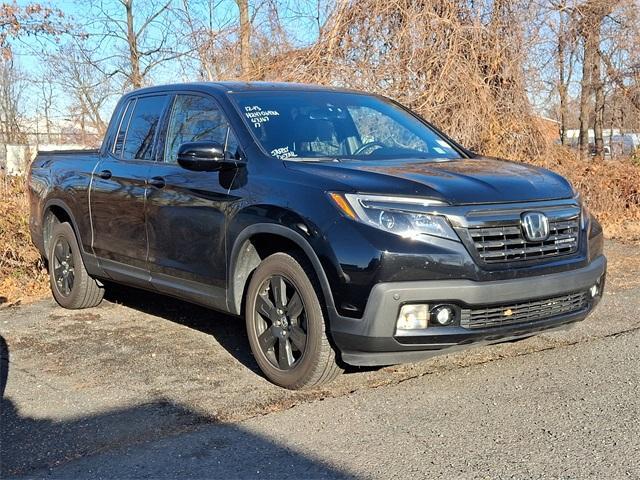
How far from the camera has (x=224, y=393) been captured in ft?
14.6

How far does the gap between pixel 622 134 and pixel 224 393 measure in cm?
1493

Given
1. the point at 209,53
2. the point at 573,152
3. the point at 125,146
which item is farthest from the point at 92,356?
the point at 573,152

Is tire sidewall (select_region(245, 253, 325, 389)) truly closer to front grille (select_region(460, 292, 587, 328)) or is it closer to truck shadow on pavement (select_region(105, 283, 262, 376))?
truck shadow on pavement (select_region(105, 283, 262, 376))

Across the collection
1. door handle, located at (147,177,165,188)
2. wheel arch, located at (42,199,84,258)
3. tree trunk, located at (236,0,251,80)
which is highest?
tree trunk, located at (236,0,251,80)

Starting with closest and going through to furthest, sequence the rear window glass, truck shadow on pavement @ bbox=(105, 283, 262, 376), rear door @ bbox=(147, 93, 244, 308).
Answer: rear door @ bbox=(147, 93, 244, 308) < truck shadow on pavement @ bbox=(105, 283, 262, 376) < the rear window glass

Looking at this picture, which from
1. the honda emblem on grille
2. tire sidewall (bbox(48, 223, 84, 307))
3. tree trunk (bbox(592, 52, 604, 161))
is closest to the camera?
the honda emblem on grille

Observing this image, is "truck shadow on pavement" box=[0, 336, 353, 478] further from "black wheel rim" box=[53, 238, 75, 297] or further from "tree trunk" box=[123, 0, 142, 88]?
"tree trunk" box=[123, 0, 142, 88]

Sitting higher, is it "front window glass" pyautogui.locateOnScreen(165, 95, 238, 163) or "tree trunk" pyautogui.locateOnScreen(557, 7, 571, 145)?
"tree trunk" pyautogui.locateOnScreen(557, 7, 571, 145)

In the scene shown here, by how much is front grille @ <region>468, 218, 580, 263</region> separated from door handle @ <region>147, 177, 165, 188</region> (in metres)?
2.40

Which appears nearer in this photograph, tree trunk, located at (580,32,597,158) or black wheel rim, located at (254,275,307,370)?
black wheel rim, located at (254,275,307,370)

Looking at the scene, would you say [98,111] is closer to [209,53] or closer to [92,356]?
[209,53]

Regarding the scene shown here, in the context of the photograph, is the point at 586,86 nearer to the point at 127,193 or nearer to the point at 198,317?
the point at 198,317

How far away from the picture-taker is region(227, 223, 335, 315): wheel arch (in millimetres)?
4203

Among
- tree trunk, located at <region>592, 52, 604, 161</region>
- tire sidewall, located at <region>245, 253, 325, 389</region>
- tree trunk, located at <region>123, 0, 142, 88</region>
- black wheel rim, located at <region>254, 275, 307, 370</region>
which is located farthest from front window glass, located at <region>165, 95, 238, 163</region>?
tree trunk, located at <region>123, 0, 142, 88</region>
